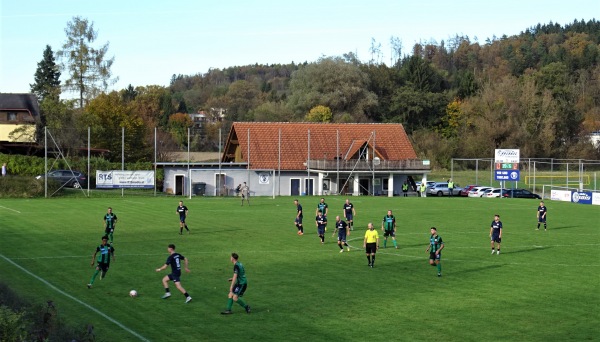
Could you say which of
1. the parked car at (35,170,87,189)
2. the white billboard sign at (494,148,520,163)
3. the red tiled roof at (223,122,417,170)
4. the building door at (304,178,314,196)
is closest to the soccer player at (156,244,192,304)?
the parked car at (35,170,87,189)

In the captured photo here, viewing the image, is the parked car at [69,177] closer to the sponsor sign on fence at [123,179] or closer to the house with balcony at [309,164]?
the sponsor sign on fence at [123,179]

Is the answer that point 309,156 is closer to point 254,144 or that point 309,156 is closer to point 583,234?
point 254,144

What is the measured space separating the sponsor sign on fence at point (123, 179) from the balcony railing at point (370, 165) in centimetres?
1640

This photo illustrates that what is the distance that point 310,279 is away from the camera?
1189 inches

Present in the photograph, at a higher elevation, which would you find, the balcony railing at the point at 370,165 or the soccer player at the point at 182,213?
the balcony railing at the point at 370,165

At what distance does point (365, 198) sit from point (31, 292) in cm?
5038

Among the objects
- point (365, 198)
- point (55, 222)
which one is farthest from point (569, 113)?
point (55, 222)

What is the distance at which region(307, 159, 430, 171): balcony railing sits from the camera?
8156 centimetres

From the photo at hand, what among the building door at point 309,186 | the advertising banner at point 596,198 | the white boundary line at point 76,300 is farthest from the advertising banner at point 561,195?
the white boundary line at point 76,300

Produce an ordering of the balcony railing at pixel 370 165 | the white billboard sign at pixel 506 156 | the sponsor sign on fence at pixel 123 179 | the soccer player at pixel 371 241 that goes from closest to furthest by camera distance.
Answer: the soccer player at pixel 371 241
the sponsor sign on fence at pixel 123 179
the white billboard sign at pixel 506 156
the balcony railing at pixel 370 165

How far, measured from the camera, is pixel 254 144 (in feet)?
286

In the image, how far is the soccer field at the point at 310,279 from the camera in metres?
22.5

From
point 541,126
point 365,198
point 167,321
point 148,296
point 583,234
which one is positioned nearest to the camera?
point 167,321

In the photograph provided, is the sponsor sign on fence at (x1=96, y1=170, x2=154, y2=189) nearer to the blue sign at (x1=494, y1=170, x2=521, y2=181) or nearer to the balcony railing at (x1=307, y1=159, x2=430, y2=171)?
the balcony railing at (x1=307, y1=159, x2=430, y2=171)
